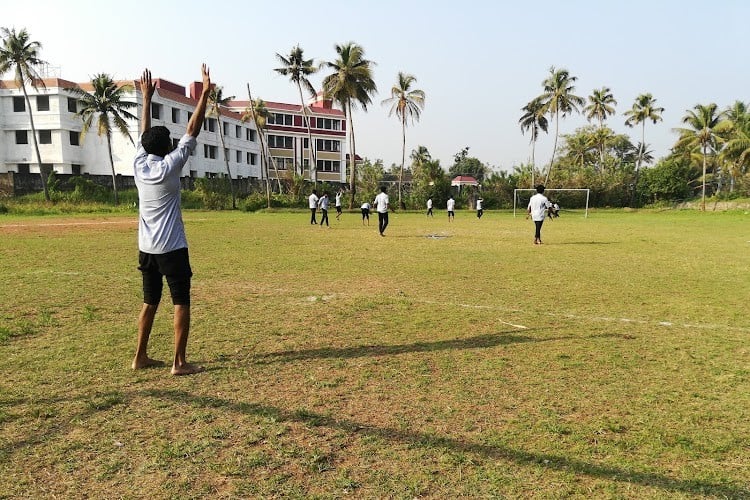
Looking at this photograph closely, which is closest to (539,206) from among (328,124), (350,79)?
(350,79)

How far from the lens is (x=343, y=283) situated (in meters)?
9.42

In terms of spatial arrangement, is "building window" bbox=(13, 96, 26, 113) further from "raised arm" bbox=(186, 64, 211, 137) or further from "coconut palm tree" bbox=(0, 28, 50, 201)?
"raised arm" bbox=(186, 64, 211, 137)

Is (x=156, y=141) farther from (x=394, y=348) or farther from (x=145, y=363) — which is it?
(x=394, y=348)

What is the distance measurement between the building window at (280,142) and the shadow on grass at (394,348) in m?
65.9

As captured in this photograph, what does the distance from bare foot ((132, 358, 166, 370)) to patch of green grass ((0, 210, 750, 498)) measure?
0.17 meters

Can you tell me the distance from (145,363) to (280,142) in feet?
219

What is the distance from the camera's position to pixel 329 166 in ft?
238

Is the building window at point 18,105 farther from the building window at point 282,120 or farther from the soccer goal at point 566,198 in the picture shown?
the soccer goal at point 566,198

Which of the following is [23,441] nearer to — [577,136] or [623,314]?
[623,314]

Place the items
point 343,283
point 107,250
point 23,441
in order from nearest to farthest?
point 23,441, point 343,283, point 107,250

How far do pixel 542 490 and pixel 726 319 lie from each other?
5236 millimetres

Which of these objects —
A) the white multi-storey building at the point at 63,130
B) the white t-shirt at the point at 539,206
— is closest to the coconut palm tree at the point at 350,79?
the white multi-storey building at the point at 63,130

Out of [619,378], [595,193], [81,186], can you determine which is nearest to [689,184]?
[595,193]

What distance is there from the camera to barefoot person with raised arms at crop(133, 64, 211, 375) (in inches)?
172
